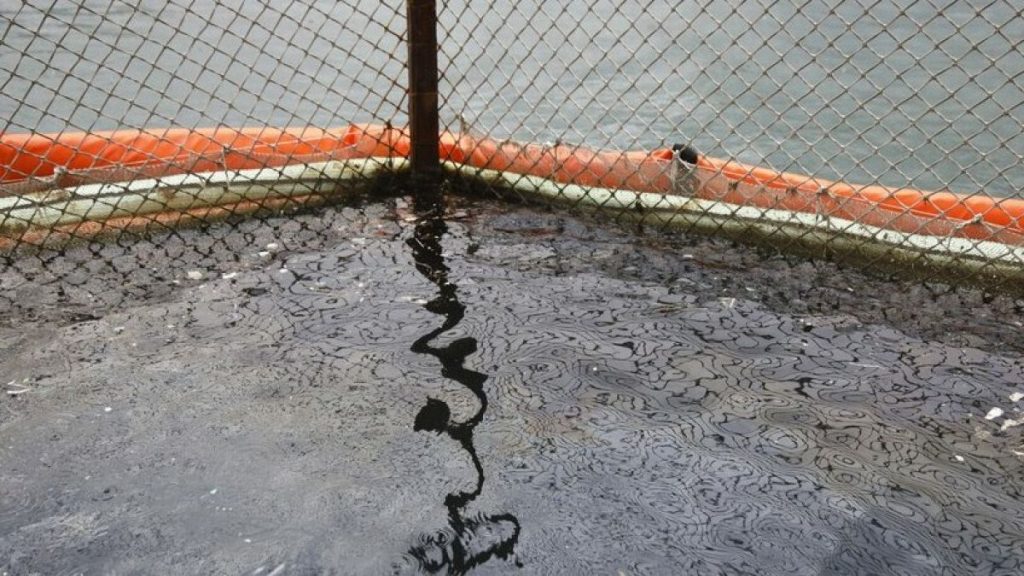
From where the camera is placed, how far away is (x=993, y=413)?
2.95 m

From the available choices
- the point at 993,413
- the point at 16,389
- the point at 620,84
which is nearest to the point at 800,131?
the point at 620,84

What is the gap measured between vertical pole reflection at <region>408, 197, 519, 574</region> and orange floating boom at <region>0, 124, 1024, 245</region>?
2.58ft

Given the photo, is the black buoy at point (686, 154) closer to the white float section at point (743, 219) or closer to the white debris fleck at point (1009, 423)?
the white float section at point (743, 219)

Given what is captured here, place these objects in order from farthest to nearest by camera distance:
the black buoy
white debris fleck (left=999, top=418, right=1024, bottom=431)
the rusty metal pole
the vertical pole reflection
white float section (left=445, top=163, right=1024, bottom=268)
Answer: the rusty metal pole
the black buoy
white float section (left=445, top=163, right=1024, bottom=268)
white debris fleck (left=999, top=418, right=1024, bottom=431)
the vertical pole reflection

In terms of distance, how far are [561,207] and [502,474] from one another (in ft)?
7.33

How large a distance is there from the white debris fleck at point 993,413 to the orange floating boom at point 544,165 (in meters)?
1.13

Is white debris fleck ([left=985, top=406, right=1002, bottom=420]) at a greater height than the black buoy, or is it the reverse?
the black buoy

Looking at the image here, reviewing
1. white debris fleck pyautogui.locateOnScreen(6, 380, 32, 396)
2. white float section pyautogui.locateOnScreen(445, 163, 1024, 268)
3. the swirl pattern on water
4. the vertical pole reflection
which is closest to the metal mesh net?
white float section pyautogui.locateOnScreen(445, 163, 1024, 268)

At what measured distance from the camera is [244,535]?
2412mm

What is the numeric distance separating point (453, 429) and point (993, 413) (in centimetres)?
167

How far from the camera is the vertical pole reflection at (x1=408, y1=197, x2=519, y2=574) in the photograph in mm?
2357

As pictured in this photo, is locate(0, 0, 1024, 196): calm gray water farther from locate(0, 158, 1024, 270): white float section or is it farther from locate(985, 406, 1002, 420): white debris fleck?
locate(985, 406, 1002, 420): white debris fleck

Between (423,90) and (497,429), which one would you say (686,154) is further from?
(497,429)

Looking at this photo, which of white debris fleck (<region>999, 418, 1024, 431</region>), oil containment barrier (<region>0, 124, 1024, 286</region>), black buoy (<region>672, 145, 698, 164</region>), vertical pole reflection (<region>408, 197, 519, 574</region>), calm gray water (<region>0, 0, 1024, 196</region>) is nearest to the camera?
vertical pole reflection (<region>408, 197, 519, 574</region>)
